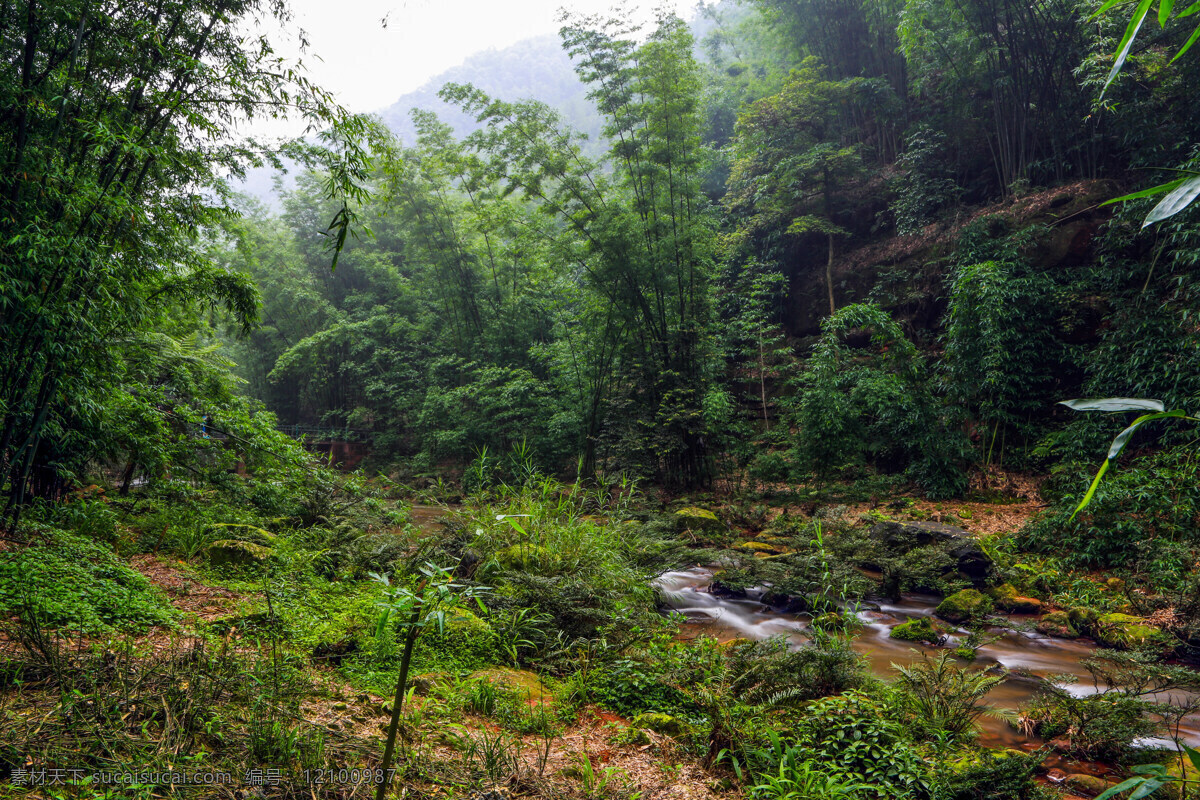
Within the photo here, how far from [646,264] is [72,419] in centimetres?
747

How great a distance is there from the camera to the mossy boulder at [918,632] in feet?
15.3

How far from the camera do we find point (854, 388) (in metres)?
8.76

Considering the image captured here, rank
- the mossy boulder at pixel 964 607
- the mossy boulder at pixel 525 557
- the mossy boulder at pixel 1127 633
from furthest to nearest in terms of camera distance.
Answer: the mossy boulder at pixel 964 607, the mossy boulder at pixel 525 557, the mossy boulder at pixel 1127 633

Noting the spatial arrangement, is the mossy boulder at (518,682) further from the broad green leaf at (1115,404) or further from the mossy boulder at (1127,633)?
the mossy boulder at (1127,633)

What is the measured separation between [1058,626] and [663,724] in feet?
12.7

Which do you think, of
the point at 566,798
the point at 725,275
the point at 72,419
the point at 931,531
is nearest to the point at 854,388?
the point at 931,531

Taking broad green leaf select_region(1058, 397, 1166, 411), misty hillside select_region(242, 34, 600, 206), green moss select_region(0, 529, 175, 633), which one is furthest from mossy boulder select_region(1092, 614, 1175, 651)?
misty hillside select_region(242, 34, 600, 206)

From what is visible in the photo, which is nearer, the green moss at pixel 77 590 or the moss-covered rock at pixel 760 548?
the green moss at pixel 77 590

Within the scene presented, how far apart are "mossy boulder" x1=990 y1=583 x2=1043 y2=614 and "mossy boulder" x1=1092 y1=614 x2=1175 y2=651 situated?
51 cm

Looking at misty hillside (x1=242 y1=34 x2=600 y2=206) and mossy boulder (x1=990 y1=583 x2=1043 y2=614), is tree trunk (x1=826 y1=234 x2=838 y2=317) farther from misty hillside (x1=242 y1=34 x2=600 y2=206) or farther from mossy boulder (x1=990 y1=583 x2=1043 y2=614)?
misty hillside (x1=242 y1=34 x2=600 y2=206)

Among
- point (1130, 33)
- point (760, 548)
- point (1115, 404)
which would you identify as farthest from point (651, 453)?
point (1130, 33)

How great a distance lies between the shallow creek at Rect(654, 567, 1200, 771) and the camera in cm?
362

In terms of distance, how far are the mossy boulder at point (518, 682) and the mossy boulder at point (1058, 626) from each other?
414 centimetres

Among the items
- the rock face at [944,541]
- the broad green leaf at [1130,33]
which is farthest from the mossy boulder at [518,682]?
the rock face at [944,541]
